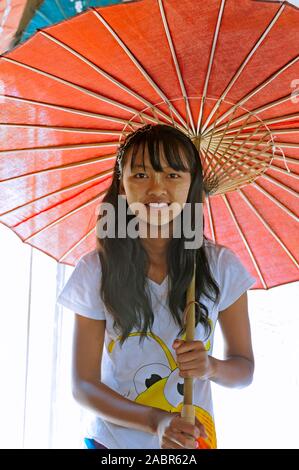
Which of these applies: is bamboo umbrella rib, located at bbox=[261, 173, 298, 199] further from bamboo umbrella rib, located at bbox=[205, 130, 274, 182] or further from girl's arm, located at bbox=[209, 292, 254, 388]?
girl's arm, located at bbox=[209, 292, 254, 388]

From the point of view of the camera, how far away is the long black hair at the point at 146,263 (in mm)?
1117

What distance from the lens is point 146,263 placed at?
46.6 inches

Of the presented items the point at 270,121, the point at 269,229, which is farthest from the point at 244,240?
the point at 270,121

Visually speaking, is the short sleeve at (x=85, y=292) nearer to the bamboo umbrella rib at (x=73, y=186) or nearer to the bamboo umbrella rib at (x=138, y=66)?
the bamboo umbrella rib at (x=73, y=186)

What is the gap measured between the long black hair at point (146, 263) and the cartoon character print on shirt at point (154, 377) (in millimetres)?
A: 22

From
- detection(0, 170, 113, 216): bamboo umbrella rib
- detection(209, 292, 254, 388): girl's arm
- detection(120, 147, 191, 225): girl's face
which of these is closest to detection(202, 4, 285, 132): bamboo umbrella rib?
detection(120, 147, 191, 225): girl's face

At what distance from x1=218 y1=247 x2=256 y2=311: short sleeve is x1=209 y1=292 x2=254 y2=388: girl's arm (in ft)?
0.04

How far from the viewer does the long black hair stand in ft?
3.67

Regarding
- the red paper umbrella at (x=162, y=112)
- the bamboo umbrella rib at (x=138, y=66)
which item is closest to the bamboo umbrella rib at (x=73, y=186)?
the red paper umbrella at (x=162, y=112)

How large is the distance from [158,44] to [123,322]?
0.46 metres

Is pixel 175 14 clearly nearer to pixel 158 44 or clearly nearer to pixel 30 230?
pixel 158 44

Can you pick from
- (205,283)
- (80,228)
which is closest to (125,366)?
(205,283)

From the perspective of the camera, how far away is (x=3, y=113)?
117 centimetres

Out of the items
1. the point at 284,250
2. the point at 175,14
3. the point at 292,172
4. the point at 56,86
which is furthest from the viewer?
the point at 284,250
